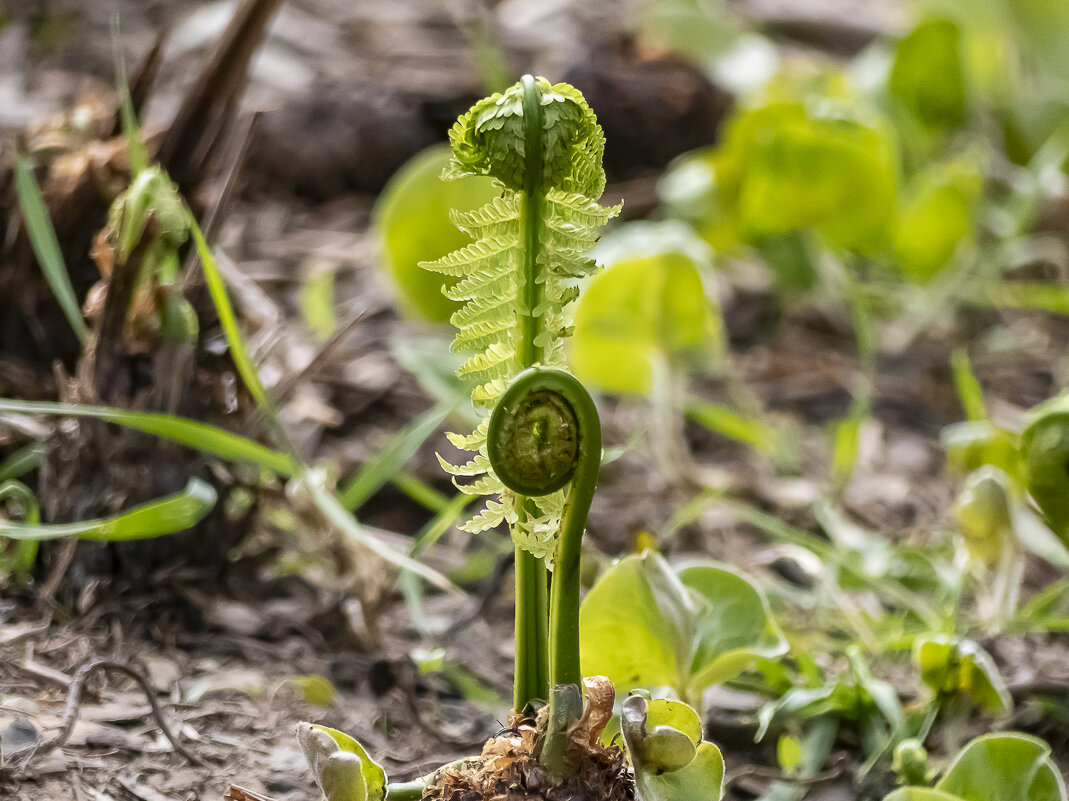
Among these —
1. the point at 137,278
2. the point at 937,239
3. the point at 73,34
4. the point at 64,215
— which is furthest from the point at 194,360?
the point at 73,34

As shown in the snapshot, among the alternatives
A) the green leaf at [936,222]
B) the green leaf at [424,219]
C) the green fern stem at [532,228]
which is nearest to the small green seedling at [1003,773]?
the green fern stem at [532,228]

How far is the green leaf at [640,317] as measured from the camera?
1126mm

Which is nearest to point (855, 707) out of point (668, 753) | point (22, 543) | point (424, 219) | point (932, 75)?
point (668, 753)

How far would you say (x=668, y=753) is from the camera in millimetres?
496

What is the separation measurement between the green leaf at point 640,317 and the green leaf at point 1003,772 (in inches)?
24.2

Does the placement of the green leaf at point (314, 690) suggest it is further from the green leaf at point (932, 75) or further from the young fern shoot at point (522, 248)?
the green leaf at point (932, 75)

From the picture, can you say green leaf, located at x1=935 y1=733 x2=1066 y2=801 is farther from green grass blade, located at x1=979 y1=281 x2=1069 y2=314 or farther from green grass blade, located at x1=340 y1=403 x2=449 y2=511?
green grass blade, located at x1=979 y1=281 x2=1069 y2=314

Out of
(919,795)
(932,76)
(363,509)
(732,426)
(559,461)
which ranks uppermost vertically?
(559,461)

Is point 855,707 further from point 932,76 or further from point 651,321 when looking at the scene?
point 932,76

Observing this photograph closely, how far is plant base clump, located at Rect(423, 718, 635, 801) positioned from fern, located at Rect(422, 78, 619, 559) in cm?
10

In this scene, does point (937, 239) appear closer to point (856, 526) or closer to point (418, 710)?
point (856, 526)

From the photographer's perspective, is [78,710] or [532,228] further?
[78,710]

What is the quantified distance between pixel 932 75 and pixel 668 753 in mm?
1521

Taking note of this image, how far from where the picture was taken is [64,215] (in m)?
0.95
